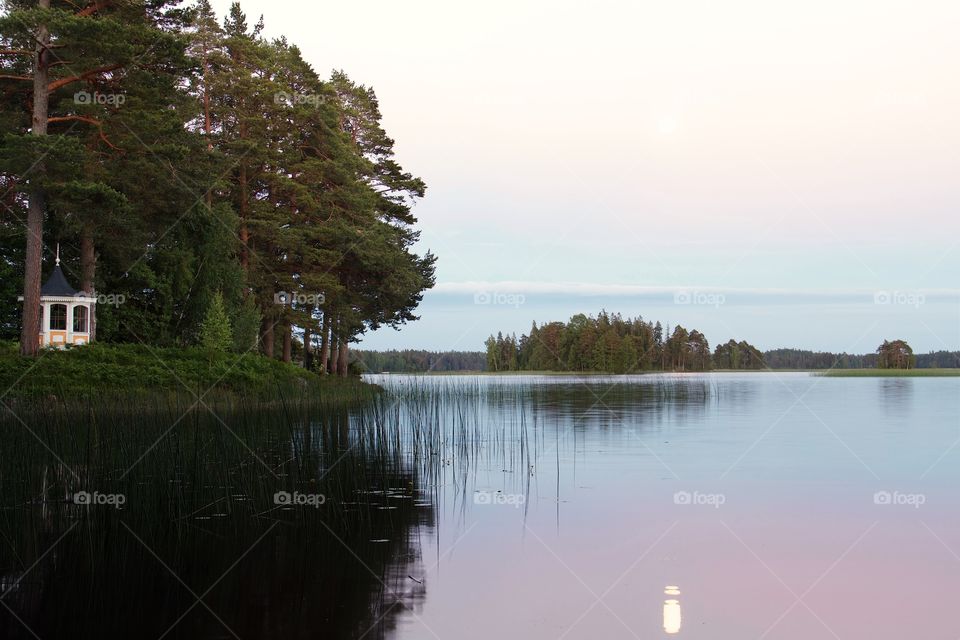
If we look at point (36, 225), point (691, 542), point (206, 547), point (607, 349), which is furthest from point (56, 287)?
point (607, 349)

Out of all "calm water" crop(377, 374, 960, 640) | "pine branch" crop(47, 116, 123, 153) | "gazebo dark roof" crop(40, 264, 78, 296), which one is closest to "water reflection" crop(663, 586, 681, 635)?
"calm water" crop(377, 374, 960, 640)

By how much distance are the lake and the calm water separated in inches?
1.2

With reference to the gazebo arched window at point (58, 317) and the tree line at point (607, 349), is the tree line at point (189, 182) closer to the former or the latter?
the gazebo arched window at point (58, 317)

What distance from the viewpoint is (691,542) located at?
837 centimetres

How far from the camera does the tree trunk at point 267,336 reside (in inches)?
1292

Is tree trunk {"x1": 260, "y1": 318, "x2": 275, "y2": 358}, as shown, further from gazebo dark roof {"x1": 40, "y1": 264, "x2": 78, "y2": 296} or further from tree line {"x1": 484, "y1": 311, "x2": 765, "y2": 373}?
tree line {"x1": 484, "y1": 311, "x2": 765, "y2": 373}

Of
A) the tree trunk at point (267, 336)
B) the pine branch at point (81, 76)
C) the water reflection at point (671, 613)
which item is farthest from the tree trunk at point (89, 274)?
the water reflection at point (671, 613)

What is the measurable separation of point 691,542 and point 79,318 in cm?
2257

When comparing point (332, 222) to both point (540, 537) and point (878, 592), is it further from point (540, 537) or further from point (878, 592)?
point (878, 592)

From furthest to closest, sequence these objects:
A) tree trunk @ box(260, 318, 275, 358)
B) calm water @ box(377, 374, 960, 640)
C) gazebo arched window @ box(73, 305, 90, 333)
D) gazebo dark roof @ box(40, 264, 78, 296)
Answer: tree trunk @ box(260, 318, 275, 358), gazebo arched window @ box(73, 305, 90, 333), gazebo dark roof @ box(40, 264, 78, 296), calm water @ box(377, 374, 960, 640)

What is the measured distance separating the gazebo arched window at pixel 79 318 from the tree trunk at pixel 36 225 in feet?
13.2

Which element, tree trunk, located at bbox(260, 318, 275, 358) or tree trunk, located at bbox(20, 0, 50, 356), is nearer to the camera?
tree trunk, located at bbox(20, 0, 50, 356)

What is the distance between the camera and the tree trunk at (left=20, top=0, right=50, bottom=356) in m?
21.1

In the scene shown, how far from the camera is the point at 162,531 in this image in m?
7.62
